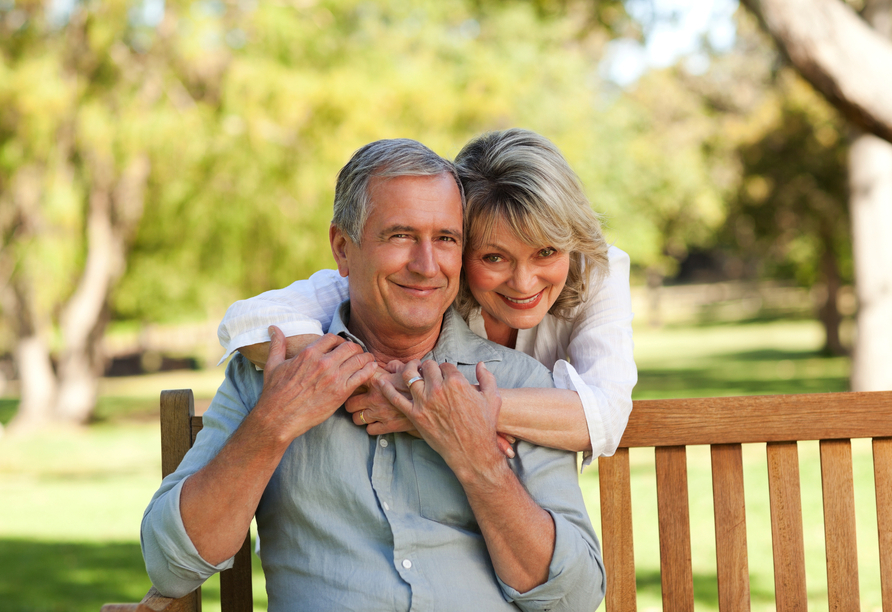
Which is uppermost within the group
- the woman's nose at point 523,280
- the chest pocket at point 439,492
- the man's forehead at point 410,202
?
the man's forehead at point 410,202

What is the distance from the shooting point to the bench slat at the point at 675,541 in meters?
2.41

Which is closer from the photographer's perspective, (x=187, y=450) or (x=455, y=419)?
(x=455, y=419)

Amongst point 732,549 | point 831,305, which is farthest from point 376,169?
point 831,305

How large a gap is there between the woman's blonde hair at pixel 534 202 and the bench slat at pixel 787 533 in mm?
731

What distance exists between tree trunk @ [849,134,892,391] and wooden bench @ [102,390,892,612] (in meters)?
7.36

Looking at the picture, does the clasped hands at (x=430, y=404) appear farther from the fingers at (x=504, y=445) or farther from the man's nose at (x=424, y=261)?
the man's nose at (x=424, y=261)

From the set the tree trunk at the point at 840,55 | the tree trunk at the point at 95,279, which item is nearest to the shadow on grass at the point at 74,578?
the tree trunk at the point at 840,55

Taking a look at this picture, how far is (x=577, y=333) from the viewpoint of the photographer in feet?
8.02

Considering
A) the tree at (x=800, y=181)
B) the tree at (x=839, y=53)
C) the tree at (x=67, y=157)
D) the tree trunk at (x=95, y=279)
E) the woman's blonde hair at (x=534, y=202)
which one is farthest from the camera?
the tree at (x=800, y=181)

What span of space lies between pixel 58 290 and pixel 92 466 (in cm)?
335

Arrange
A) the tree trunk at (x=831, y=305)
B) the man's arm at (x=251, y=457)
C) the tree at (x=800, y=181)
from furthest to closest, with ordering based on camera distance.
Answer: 1. the tree trunk at (x=831, y=305)
2. the tree at (x=800, y=181)
3. the man's arm at (x=251, y=457)

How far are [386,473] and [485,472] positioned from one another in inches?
12.6

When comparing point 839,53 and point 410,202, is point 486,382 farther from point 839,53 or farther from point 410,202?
point 839,53

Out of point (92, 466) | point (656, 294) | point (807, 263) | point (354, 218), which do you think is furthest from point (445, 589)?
point (656, 294)
